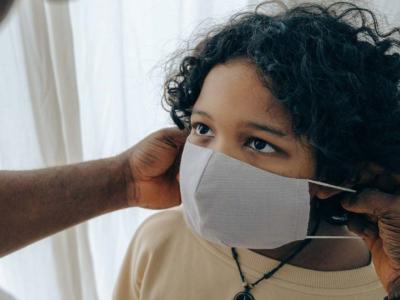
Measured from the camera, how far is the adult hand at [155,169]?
39.4 inches

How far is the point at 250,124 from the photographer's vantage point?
28.2 inches

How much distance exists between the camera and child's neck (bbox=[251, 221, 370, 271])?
854 millimetres

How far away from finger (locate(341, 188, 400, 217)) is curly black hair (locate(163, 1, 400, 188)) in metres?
0.04

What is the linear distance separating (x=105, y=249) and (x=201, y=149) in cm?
76

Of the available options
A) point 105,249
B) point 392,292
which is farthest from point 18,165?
point 392,292

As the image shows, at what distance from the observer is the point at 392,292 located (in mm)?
735

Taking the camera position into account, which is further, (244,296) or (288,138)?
(244,296)

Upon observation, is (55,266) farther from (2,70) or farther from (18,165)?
(2,70)

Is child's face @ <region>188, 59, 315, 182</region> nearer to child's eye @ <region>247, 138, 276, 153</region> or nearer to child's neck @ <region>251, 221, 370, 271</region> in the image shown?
child's eye @ <region>247, 138, 276, 153</region>

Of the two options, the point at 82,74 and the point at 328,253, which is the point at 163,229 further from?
the point at 82,74

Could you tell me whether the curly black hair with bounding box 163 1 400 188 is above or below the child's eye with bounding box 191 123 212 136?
above

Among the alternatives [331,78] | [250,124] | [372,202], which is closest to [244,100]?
[250,124]

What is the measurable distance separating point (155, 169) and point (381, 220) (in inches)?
20.8

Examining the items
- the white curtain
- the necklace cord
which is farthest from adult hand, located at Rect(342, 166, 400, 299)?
the white curtain
